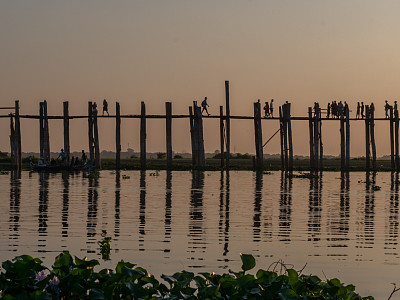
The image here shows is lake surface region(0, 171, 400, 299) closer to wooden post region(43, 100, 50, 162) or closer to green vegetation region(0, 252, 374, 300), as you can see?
green vegetation region(0, 252, 374, 300)

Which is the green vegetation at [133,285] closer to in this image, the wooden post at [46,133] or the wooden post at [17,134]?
the wooden post at [17,134]

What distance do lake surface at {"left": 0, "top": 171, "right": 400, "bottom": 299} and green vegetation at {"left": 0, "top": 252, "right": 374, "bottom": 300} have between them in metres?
2.74

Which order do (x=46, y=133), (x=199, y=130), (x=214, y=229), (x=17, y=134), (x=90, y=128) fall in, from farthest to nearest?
(x=90, y=128), (x=46, y=133), (x=199, y=130), (x=17, y=134), (x=214, y=229)

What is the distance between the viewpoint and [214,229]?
55.1 feet

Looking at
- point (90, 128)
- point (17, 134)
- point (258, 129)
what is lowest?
point (17, 134)

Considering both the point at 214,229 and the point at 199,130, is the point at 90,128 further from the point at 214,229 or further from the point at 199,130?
the point at 214,229

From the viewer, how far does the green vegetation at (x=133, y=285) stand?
7.19 m

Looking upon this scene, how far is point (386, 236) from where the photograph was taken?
16.1 meters

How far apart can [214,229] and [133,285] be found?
9648 millimetres

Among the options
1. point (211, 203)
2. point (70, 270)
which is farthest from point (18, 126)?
point (70, 270)

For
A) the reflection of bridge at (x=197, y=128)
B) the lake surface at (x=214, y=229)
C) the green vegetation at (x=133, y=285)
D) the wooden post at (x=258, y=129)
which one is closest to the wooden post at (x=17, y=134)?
the reflection of bridge at (x=197, y=128)

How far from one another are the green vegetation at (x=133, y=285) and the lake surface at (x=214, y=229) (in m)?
2.74

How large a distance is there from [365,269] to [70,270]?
5.60m

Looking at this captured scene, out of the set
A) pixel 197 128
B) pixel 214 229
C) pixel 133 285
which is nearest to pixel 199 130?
pixel 197 128
